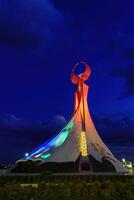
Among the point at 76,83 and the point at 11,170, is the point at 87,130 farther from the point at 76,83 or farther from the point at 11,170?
the point at 11,170

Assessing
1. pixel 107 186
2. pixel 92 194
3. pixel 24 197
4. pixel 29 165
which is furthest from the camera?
pixel 29 165

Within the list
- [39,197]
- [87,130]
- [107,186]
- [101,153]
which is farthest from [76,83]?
[39,197]

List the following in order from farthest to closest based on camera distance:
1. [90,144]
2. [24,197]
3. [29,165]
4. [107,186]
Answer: [90,144]
[29,165]
[107,186]
[24,197]

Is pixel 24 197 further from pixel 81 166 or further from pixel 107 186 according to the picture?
pixel 81 166

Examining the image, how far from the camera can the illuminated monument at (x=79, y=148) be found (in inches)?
1582

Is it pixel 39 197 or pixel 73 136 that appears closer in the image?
pixel 39 197

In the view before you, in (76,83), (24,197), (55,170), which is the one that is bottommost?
(24,197)

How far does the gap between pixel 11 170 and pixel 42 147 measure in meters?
4.26

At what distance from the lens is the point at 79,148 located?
41.7 meters

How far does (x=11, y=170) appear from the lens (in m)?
40.5

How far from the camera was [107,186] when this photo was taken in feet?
47.2

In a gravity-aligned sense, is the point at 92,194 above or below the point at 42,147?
below

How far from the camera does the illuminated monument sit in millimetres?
40188

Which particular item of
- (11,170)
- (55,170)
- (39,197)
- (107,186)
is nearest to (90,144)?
(55,170)
